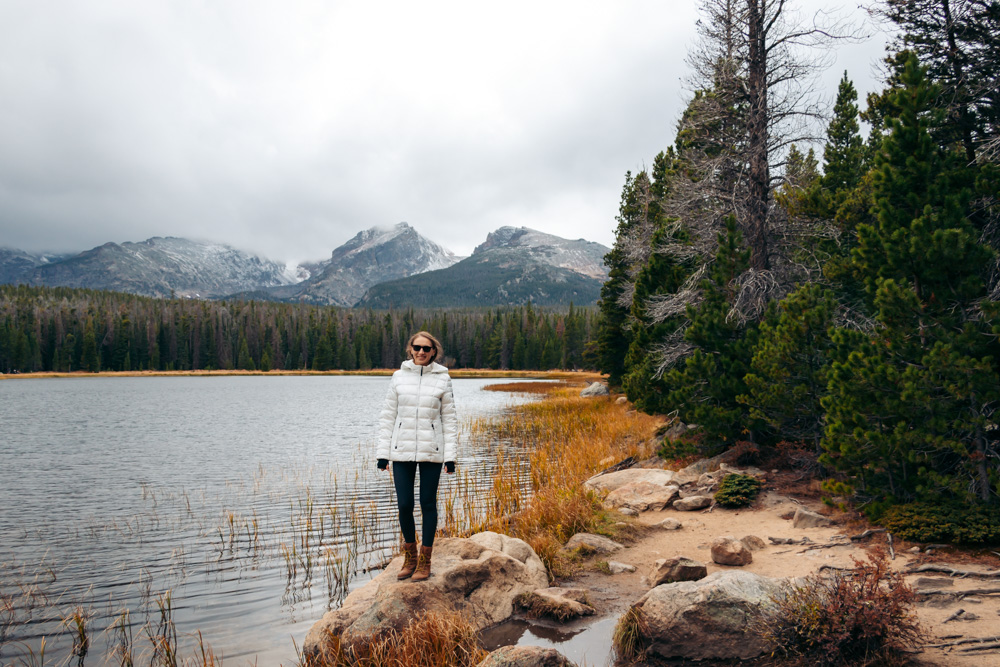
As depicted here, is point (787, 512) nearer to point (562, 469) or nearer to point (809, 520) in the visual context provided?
point (809, 520)

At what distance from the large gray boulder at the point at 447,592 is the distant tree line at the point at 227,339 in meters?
89.4

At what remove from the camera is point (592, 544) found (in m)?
8.78

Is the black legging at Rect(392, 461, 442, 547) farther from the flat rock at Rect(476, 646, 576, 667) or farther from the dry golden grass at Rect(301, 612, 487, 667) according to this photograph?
the flat rock at Rect(476, 646, 576, 667)

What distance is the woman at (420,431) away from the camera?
6.11m

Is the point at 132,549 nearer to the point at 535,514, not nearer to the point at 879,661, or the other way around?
the point at 535,514

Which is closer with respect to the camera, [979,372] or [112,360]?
[979,372]

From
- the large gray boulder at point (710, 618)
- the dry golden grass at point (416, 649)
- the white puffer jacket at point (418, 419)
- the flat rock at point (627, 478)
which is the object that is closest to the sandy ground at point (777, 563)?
the large gray boulder at point (710, 618)

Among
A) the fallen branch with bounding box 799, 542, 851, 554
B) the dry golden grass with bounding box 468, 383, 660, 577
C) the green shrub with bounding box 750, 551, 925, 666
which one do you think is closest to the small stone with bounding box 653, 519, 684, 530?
the dry golden grass with bounding box 468, 383, 660, 577

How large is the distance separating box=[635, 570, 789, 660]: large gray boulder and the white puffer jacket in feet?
8.30

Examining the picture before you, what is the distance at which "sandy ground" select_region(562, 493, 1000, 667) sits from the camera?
4887 mm

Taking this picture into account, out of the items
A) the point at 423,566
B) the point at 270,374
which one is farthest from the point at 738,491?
the point at 270,374

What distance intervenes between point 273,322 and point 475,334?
143ft

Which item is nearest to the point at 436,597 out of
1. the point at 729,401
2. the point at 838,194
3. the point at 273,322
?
the point at 729,401

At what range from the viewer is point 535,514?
10.2 meters
